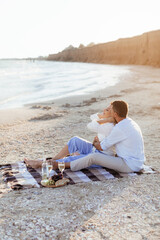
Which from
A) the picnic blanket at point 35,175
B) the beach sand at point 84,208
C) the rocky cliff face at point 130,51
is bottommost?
the beach sand at point 84,208

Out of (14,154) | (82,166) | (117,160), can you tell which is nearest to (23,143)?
(14,154)

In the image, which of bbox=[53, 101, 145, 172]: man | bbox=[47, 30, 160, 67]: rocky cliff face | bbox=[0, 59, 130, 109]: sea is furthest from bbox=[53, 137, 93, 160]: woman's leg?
bbox=[47, 30, 160, 67]: rocky cliff face

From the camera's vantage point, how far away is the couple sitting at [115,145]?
437cm

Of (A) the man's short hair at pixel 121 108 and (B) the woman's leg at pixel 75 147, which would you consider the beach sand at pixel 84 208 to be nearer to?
(B) the woman's leg at pixel 75 147

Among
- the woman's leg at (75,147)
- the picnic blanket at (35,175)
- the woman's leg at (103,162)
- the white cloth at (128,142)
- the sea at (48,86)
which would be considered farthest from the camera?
the sea at (48,86)

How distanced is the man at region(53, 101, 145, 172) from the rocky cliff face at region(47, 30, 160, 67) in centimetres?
4089

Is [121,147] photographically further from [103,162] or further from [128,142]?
[103,162]

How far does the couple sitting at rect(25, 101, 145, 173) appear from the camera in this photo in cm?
437

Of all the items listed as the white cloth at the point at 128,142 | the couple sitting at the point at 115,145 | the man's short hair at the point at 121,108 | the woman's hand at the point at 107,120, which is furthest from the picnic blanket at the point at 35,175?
the man's short hair at the point at 121,108

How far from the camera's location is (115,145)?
183 inches

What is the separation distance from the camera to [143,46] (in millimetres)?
53688

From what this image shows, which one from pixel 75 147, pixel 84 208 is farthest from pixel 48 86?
pixel 84 208

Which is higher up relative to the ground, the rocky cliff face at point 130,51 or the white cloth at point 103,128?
the rocky cliff face at point 130,51

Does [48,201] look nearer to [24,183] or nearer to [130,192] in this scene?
[24,183]
